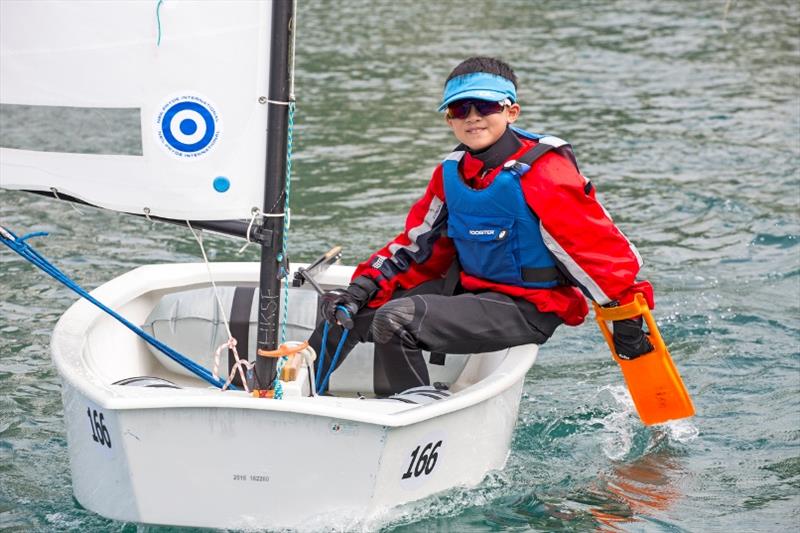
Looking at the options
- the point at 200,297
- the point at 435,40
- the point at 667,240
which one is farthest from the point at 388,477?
the point at 435,40

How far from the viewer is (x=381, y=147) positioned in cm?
927

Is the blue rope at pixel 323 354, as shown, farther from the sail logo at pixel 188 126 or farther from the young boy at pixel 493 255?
the sail logo at pixel 188 126

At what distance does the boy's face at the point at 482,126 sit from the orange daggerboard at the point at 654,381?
66 cm

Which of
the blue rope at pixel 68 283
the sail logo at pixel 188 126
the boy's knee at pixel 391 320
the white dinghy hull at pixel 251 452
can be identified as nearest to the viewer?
the white dinghy hull at pixel 251 452

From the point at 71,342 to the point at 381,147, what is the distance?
Answer: 18.4 ft

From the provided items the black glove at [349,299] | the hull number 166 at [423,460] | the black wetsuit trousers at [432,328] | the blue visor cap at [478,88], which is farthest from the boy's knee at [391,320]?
the blue visor cap at [478,88]

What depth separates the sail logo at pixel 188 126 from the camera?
339cm

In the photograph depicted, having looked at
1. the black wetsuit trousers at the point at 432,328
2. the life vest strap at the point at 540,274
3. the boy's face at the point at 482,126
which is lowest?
the black wetsuit trousers at the point at 432,328

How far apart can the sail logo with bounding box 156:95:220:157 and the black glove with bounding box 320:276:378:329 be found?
81cm

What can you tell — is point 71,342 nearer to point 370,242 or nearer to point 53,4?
point 53,4

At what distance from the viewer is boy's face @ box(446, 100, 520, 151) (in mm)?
3938

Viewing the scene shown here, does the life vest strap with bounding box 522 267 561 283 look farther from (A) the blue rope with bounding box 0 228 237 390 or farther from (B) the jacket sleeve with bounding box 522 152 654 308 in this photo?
(A) the blue rope with bounding box 0 228 237 390

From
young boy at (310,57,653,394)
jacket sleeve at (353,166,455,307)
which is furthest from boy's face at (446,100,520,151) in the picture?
jacket sleeve at (353,166,455,307)

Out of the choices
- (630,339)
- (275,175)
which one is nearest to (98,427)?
(275,175)
